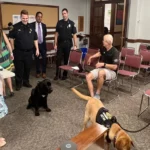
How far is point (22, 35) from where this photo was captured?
3.41 metres

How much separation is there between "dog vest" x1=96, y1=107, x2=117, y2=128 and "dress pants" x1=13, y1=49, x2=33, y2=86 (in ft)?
7.23

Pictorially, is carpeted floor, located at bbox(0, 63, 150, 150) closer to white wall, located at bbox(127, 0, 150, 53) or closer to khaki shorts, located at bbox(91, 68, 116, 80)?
khaki shorts, located at bbox(91, 68, 116, 80)

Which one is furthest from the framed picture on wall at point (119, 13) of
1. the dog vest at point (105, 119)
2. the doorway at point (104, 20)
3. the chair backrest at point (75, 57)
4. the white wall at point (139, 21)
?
the dog vest at point (105, 119)

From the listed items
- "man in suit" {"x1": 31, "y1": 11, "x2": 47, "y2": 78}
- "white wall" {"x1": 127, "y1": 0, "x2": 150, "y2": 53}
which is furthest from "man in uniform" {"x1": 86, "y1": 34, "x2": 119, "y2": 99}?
"white wall" {"x1": 127, "y1": 0, "x2": 150, "y2": 53}

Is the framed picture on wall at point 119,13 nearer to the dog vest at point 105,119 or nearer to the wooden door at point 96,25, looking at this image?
the wooden door at point 96,25

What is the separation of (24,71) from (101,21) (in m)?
3.64

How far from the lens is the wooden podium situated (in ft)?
4.85

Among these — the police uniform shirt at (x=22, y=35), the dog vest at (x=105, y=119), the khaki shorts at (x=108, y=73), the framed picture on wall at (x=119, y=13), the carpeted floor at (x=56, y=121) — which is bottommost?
the carpeted floor at (x=56, y=121)

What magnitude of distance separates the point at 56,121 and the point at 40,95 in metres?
0.44

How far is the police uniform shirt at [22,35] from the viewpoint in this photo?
340cm

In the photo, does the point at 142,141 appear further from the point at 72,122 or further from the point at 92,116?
the point at 72,122

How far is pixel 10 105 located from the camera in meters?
3.09

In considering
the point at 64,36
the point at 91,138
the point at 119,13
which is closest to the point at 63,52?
the point at 64,36

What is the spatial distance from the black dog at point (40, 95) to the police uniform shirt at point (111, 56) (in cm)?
114
